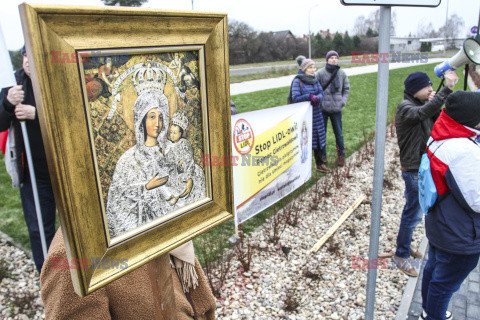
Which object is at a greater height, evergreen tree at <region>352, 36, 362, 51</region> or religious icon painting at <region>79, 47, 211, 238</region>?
evergreen tree at <region>352, 36, 362, 51</region>

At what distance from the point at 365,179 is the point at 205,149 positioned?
5553 mm

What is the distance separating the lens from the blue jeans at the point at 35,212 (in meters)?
3.22

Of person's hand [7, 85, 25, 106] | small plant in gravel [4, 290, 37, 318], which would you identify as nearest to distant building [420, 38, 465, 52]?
person's hand [7, 85, 25, 106]

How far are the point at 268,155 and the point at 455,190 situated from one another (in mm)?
2308

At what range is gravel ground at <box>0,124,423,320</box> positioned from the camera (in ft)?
10.5

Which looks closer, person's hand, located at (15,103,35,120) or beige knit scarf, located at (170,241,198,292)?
beige knit scarf, located at (170,241,198,292)

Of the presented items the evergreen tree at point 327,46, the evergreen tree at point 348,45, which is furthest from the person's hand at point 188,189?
the evergreen tree at point 348,45

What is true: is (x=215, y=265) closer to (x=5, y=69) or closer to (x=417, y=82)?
(x=5, y=69)

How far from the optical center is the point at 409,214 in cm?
361

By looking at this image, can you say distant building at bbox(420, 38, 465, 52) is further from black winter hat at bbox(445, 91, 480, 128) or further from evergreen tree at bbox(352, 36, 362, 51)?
black winter hat at bbox(445, 91, 480, 128)

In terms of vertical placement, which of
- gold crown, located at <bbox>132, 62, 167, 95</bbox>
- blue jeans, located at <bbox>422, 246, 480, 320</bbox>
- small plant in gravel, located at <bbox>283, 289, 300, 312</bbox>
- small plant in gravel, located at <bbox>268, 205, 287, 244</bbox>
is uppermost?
gold crown, located at <bbox>132, 62, 167, 95</bbox>

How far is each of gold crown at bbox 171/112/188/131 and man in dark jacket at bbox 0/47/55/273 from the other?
233cm

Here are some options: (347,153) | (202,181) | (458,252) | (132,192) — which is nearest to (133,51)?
(132,192)

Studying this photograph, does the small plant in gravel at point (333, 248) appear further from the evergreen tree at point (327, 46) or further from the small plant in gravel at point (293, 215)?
the evergreen tree at point (327, 46)
